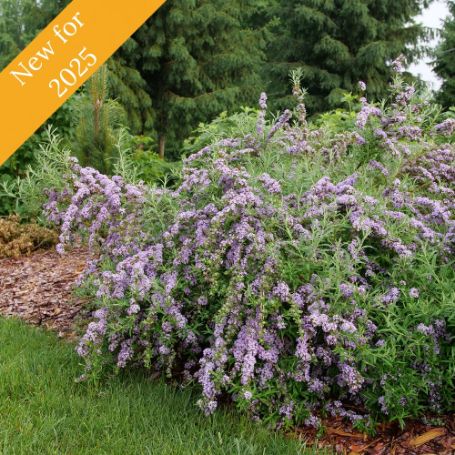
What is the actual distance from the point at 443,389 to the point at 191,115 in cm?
1385

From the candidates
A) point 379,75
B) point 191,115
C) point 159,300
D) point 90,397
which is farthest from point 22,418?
point 379,75

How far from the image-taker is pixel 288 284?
3164mm

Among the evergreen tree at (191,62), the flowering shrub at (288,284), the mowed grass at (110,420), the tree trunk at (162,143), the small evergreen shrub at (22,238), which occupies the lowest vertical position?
the mowed grass at (110,420)

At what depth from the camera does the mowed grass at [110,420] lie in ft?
9.19

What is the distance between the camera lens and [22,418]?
3.04 metres

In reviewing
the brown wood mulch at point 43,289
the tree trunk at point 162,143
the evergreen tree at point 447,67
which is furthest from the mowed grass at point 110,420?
the evergreen tree at point 447,67

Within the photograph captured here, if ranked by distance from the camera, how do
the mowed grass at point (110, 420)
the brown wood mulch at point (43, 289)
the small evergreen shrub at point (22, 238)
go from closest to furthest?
the mowed grass at point (110, 420) → the brown wood mulch at point (43, 289) → the small evergreen shrub at point (22, 238)

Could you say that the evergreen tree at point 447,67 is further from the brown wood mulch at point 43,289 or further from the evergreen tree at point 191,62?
the brown wood mulch at point 43,289

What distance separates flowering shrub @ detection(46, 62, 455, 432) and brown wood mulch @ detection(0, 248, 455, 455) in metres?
0.11

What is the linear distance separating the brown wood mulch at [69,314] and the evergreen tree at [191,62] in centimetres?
980

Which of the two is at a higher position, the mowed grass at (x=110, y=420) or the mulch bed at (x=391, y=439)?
the mulch bed at (x=391, y=439)

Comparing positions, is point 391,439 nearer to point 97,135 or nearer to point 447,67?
point 97,135

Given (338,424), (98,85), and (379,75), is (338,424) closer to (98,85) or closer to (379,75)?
(98,85)

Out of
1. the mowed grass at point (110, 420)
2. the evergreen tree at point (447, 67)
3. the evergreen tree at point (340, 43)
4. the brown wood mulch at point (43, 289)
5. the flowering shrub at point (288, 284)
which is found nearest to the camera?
the mowed grass at point (110, 420)
